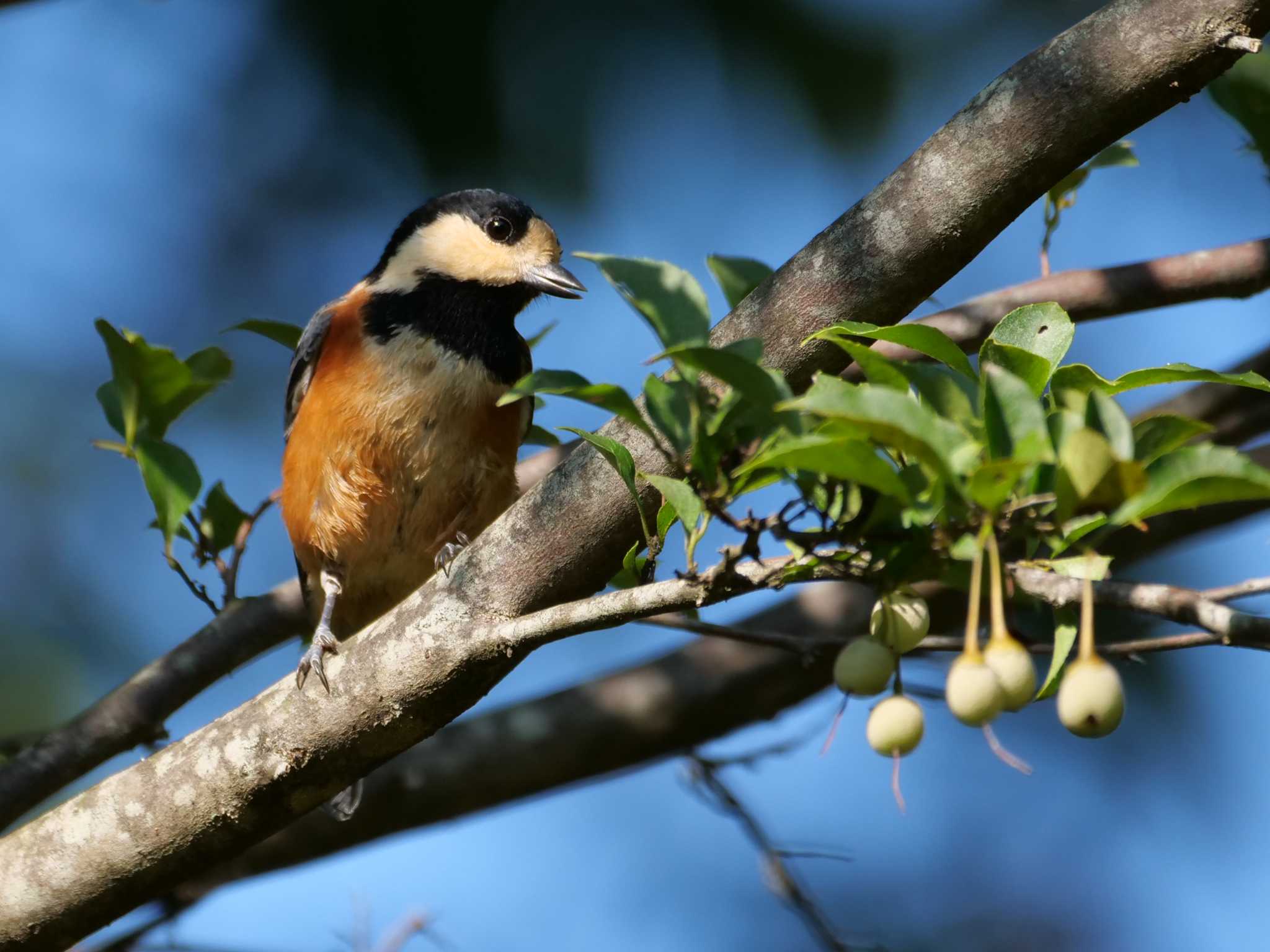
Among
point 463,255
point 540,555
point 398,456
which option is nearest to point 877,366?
point 540,555

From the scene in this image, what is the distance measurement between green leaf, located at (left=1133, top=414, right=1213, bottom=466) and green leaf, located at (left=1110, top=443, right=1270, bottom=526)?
0.52 feet

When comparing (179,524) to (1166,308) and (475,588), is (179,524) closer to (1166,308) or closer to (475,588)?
(475,588)

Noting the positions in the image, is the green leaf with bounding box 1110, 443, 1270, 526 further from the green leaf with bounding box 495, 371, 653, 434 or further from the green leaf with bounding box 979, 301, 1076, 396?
the green leaf with bounding box 495, 371, 653, 434

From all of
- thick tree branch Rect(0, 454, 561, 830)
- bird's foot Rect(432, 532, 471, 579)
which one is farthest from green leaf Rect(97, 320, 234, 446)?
bird's foot Rect(432, 532, 471, 579)

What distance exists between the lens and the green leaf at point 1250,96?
3684mm

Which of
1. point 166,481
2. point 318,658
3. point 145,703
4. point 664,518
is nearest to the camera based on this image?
point 664,518

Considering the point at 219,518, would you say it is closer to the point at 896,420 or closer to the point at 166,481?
the point at 166,481

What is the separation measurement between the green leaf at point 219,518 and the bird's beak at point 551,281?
4.26 feet

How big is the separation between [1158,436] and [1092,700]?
19.4 inches

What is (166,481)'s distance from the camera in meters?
3.53

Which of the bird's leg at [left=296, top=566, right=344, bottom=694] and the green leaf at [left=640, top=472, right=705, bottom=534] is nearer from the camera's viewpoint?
the green leaf at [left=640, top=472, right=705, bottom=534]

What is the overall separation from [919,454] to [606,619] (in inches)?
22.8

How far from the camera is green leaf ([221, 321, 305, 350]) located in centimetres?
387

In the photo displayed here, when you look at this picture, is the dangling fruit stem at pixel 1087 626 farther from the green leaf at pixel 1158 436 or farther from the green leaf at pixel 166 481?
the green leaf at pixel 166 481
